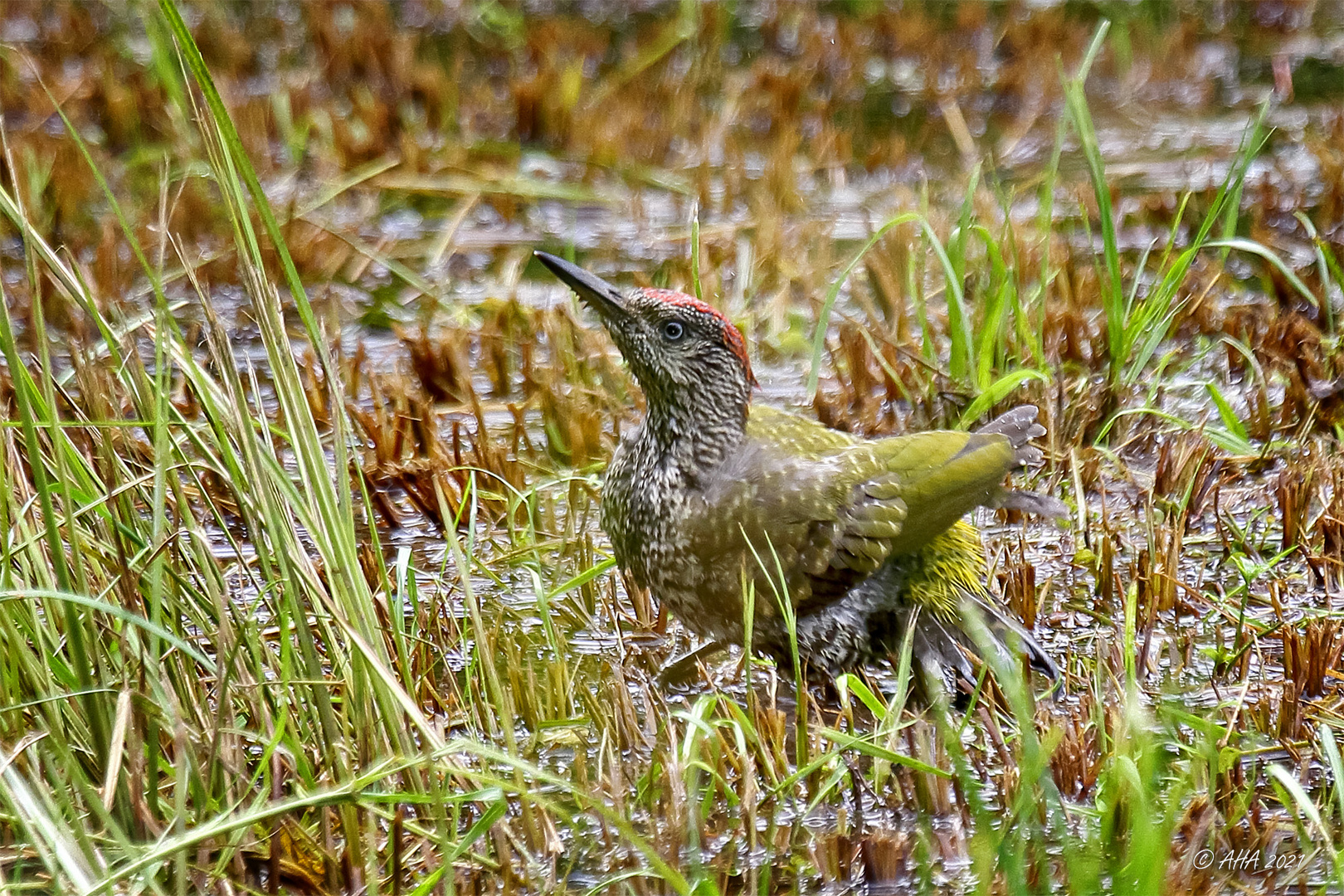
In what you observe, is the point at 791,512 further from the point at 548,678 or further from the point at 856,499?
the point at 548,678

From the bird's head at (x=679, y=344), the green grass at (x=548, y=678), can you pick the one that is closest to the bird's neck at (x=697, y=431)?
the bird's head at (x=679, y=344)

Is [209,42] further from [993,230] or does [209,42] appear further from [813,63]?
[993,230]

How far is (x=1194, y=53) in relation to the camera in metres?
9.09

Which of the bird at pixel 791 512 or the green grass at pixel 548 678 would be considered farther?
the bird at pixel 791 512

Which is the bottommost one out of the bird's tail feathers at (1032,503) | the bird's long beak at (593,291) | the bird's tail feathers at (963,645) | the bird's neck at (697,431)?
the bird's tail feathers at (963,645)

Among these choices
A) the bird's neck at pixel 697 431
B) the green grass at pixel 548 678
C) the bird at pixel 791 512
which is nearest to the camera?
the green grass at pixel 548 678

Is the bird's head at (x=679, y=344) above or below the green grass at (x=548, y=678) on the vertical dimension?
above

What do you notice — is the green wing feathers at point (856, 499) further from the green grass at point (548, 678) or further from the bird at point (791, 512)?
the green grass at point (548, 678)

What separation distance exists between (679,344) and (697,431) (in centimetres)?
19

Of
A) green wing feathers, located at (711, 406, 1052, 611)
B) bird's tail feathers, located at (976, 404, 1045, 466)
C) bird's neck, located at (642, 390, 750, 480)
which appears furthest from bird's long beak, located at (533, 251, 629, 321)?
bird's tail feathers, located at (976, 404, 1045, 466)

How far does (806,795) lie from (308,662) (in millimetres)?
878

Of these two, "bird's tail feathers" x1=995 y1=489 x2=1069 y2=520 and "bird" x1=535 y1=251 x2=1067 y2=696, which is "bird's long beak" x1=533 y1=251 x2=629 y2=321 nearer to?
"bird" x1=535 y1=251 x2=1067 y2=696

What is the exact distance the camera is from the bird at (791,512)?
3.37m

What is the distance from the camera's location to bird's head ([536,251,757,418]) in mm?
3553
